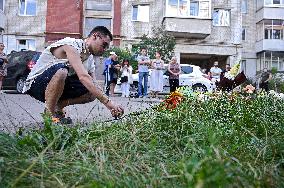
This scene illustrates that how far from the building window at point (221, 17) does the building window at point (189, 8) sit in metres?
1.43

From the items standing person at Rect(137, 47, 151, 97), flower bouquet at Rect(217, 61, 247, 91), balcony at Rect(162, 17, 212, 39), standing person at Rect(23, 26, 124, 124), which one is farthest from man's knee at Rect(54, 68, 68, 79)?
balcony at Rect(162, 17, 212, 39)

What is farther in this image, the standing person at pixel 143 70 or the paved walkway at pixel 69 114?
the standing person at pixel 143 70

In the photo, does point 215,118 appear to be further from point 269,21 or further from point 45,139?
point 269,21

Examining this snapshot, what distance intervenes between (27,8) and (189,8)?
10592 millimetres

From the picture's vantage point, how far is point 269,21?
37.9 m

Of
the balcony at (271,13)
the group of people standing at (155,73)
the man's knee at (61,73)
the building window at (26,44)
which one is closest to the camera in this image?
the man's knee at (61,73)

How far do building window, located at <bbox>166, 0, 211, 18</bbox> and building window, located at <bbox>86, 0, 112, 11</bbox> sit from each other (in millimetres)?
3976

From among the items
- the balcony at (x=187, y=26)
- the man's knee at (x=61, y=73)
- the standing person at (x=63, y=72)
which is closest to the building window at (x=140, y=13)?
the balcony at (x=187, y=26)

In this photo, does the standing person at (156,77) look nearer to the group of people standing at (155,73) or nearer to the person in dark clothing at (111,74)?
the group of people standing at (155,73)

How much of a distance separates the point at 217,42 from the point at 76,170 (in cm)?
3118

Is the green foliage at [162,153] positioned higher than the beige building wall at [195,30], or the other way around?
the beige building wall at [195,30]

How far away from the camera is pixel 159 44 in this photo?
2912cm

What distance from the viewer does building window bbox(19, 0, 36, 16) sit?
3155 cm

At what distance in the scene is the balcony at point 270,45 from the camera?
37.4 m
